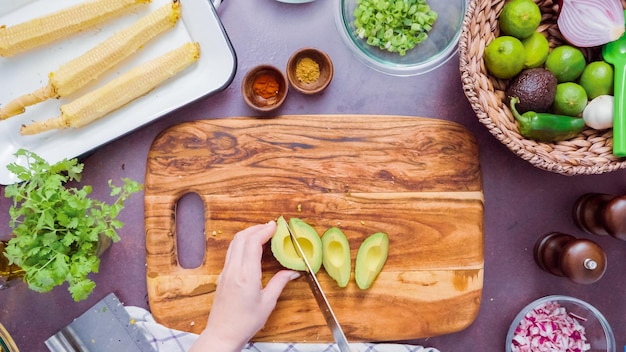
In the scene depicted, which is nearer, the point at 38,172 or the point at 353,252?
the point at 38,172

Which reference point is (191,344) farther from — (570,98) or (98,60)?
(570,98)

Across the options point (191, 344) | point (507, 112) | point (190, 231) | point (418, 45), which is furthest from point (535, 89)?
point (191, 344)

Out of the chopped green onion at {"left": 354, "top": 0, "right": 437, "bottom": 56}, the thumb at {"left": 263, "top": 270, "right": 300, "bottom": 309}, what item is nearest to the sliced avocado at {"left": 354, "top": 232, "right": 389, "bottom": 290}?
the thumb at {"left": 263, "top": 270, "right": 300, "bottom": 309}

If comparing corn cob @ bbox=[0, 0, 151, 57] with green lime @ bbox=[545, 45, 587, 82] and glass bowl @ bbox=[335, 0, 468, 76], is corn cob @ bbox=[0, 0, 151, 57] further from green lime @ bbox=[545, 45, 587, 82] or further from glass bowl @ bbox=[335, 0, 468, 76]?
green lime @ bbox=[545, 45, 587, 82]

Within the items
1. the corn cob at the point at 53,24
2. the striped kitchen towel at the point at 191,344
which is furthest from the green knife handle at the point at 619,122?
the corn cob at the point at 53,24

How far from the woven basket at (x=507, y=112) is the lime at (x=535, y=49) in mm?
70

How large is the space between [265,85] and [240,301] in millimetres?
Answer: 557

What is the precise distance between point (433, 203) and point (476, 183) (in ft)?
0.41

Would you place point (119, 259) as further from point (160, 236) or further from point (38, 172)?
point (38, 172)

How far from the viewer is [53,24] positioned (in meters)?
1.49

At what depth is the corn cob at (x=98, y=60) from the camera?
1.48 m

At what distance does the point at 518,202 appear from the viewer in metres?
1.62

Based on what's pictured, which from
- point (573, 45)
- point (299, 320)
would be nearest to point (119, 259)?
point (299, 320)

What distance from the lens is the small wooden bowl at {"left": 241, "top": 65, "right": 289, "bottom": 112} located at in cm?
151
